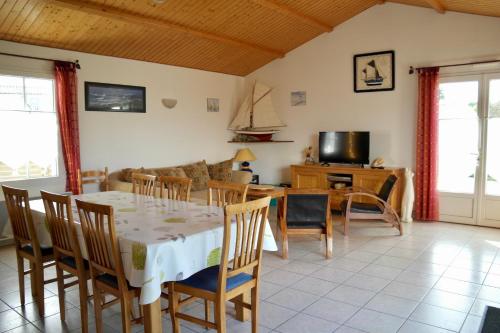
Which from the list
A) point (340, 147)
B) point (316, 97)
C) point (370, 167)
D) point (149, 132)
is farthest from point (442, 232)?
point (149, 132)

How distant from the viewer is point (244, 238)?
2.46m

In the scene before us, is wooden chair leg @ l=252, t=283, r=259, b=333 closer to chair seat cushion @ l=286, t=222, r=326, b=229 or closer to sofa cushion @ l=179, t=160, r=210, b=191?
chair seat cushion @ l=286, t=222, r=326, b=229

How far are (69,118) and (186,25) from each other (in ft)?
6.90

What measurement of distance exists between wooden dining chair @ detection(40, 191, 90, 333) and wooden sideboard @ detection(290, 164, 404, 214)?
14.5 ft

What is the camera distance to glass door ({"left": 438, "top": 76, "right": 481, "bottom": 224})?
578 centimetres

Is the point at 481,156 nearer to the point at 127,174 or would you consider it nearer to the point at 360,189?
the point at 360,189

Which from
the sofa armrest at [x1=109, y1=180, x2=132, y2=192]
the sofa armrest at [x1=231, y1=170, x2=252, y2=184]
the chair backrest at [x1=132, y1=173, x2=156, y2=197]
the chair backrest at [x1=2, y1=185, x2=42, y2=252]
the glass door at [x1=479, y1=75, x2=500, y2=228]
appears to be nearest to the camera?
the chair backrest at [x1=2, y1=185, x2=42, y2=252]

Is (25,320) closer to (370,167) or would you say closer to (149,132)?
(149,132)

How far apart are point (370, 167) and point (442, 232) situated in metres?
1.59

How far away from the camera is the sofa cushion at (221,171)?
285 inches

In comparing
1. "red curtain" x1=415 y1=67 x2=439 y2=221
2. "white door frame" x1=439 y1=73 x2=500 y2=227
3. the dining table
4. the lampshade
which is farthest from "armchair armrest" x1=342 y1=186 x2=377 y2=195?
the dining table

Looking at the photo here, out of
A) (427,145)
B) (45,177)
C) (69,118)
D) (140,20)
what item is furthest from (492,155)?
(45,177)

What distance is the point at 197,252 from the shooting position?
7.94ft

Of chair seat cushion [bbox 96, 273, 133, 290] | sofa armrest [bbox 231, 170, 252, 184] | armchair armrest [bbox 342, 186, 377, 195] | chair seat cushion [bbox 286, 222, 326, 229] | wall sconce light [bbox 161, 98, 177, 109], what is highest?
wall sconce light [bbox 161, 98, 177, 109]
